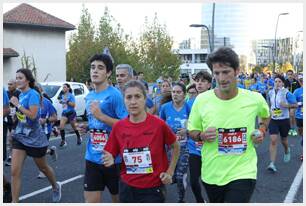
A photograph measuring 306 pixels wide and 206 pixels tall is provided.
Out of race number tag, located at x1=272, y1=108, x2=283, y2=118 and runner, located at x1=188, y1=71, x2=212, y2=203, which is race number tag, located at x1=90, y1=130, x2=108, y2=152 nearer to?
runner, located at x1=188, y1=71, x2=212, y2=203

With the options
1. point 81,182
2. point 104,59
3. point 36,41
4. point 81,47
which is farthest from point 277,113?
point 81,47

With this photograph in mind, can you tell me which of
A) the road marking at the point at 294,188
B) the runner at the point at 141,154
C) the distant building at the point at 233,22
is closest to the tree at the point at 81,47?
the road marking at the point at 294,188

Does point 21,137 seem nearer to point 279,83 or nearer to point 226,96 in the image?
point 226,96

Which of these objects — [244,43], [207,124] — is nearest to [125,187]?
[207,124]

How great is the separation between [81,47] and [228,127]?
39.8m

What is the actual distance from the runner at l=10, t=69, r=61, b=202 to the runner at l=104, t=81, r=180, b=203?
2161mm

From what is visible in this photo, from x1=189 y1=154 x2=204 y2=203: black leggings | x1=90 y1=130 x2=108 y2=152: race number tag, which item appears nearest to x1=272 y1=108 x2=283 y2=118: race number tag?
x1=189 y1=154 x2=204 y2=203: black leggings

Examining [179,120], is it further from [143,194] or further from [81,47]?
[81,47]

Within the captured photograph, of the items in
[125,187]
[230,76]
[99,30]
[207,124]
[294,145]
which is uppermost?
[99,30]

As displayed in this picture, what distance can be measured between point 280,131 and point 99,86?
17.8ft

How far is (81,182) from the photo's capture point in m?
7.91

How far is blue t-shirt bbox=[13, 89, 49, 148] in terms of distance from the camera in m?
6.06

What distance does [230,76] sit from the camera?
3.91 m

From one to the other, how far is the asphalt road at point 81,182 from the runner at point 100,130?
1847 mm
